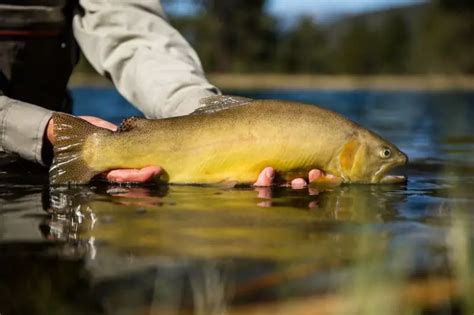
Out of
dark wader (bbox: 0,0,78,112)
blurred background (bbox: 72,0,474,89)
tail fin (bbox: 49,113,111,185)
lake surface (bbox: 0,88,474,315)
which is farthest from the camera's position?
blurred background (bbox: 72,0,474,89)

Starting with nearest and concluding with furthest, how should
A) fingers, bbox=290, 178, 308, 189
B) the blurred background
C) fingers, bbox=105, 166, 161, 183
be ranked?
fingers, bbox=105, 166, 161, 183 < fingers, bbox=290, 178, 308, 189 < the blurred background

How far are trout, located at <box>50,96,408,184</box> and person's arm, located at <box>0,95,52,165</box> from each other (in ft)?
0.54

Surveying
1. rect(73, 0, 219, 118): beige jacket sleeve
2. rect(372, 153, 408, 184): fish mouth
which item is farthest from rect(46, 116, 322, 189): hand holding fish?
rect(73, 0, 219, 118): beige jacket sleeve

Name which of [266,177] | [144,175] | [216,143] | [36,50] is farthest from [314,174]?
[36,50]

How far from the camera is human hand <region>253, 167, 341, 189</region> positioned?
3.55 m

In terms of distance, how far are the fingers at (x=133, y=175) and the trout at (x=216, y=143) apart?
0.03 m

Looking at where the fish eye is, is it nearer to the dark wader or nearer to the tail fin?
the tail fin

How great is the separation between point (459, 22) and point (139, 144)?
5865cm

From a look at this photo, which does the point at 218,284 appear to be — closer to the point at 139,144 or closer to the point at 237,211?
the point at 237,211

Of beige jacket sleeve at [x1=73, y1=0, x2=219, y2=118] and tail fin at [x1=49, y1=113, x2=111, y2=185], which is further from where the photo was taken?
beige jacket sleeve at [x1=73, y1=0, x2=219, y2=118]

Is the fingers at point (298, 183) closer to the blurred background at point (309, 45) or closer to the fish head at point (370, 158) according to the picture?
the fish head at point (370, 158)

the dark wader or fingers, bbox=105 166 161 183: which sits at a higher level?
the dark wader

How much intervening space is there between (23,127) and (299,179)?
121 cm

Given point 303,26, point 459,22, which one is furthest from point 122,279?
point 303,26
